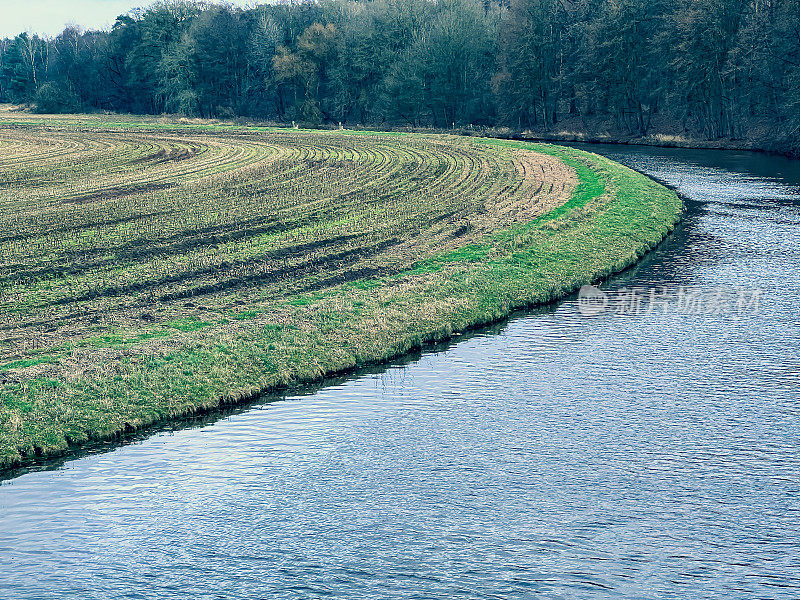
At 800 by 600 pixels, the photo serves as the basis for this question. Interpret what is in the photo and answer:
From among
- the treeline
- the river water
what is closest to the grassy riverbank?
the river water

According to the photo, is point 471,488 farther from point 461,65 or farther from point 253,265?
point 461,65

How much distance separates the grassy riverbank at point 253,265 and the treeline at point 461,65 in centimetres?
2905

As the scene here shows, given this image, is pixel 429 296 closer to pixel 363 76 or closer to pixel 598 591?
pixel 598 591

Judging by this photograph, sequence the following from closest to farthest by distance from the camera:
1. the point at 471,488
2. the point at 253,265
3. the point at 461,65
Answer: the point at 471,488
the point at 253,265
the point at 461,65

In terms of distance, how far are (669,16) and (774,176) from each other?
34.9 metres

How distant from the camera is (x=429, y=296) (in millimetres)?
31625

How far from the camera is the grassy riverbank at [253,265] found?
2342 cm

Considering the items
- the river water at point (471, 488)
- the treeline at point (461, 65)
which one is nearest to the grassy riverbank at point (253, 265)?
the river water at point (471, 488)

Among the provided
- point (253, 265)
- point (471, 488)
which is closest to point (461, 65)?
point (253, 265)

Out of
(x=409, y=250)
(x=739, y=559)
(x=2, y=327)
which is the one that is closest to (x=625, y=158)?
(x=409, y=250)

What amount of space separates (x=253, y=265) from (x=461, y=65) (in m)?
90.8

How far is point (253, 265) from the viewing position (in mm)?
36062

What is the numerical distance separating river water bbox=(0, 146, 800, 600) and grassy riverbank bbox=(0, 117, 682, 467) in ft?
5.21

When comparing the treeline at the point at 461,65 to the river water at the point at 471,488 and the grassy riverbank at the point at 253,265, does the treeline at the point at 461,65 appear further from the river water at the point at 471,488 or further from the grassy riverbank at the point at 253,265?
the river water at the point at 471,488
